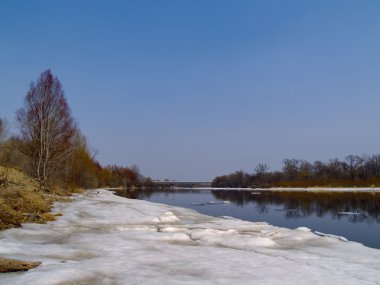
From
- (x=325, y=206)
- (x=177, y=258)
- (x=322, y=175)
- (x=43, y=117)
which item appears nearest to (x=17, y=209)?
(x=177, y=258)

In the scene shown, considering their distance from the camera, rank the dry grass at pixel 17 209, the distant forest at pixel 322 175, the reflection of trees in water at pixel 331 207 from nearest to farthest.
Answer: the dry grass at pixel 17 209
the reflection of trees in water at pixel 331 207
the distant forest at pixel 322 175

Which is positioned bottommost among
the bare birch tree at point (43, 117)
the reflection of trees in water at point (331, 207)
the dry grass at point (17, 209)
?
the reflection of trees in water at point (331, 207)

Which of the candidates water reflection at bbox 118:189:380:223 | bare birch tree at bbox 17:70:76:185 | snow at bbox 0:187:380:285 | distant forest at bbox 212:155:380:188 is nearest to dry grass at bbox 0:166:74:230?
snow at bbox 0:187:380:285

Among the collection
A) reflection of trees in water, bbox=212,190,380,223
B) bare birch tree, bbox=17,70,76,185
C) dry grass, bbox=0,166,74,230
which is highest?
bare birch tree, bbox=17,70,76,185

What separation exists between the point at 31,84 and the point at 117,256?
21.6 meters

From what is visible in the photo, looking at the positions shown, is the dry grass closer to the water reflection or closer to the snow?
the snow

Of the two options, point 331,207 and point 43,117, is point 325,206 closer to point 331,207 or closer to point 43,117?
point 331,207

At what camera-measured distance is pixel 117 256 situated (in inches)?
280

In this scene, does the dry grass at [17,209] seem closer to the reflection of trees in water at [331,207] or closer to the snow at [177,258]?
the snow at [177,258]

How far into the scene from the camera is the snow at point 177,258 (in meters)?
5.69

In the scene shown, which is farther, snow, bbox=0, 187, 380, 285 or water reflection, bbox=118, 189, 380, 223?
water reflection, bbox=118, 189, 380, 223

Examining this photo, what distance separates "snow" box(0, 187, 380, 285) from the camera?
5.69 meters

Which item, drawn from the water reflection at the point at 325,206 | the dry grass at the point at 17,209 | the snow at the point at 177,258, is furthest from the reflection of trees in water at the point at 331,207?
the dry grass at the point at 17,209

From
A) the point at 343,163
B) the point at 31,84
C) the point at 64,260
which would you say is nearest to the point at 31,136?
the point at 31,84
